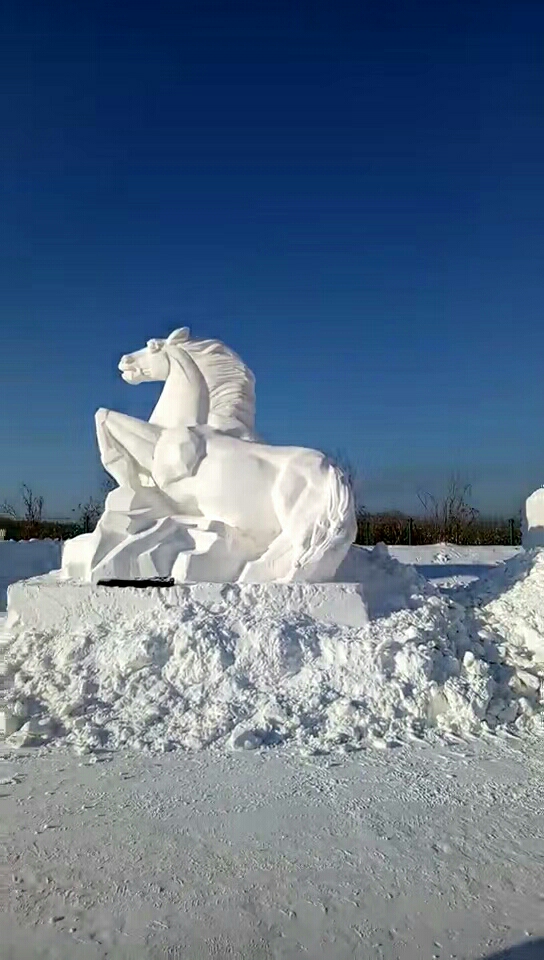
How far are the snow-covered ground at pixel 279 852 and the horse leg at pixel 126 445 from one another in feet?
8.83

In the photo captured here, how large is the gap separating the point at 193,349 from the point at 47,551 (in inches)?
346

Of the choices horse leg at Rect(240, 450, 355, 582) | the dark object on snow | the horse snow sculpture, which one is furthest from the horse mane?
the dark object on snow

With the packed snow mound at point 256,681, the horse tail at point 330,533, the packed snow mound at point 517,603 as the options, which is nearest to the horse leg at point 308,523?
the horse tail at point 330,533

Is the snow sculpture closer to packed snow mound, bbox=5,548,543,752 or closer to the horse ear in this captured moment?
packed snow mound, bbox=5,548,543,752

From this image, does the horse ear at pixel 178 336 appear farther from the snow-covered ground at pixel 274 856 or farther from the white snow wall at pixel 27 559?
the white snow wall at pixel 27 559

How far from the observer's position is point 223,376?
6.40 m

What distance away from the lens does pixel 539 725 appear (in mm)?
4406

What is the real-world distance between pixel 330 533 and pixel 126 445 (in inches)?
79.3

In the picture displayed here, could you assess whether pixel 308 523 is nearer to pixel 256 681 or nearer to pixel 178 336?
pixel 256 681

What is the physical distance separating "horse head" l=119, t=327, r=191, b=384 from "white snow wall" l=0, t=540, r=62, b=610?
7149 millimetres

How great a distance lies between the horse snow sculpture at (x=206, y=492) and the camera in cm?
541

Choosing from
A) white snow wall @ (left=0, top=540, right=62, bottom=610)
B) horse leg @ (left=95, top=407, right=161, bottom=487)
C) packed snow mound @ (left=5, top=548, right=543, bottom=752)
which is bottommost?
packed snow mound @ (left=5, top=548, right=543, bottom=752)

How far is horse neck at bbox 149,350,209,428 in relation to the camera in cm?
627

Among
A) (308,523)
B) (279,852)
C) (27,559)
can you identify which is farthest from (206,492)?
(27,559)
